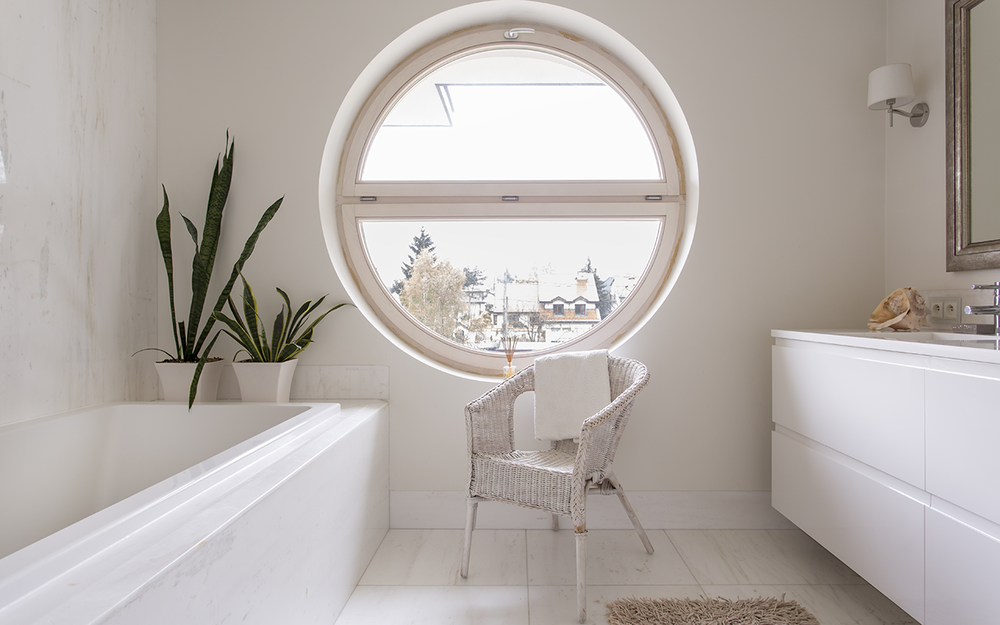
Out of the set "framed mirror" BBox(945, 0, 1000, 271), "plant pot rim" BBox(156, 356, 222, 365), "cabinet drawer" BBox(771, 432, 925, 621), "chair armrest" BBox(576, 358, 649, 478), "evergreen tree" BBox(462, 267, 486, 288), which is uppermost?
"framed mirror" BBox(945, 0, 1000, 271)

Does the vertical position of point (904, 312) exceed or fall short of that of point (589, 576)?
it exceeds it

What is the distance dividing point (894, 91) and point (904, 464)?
1.39 m

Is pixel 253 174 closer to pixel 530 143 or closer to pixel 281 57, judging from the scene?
pixel 281 57

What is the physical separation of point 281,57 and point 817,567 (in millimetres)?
2916

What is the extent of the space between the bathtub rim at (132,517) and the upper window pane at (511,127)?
1.41 m

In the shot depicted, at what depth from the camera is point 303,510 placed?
4.11ft

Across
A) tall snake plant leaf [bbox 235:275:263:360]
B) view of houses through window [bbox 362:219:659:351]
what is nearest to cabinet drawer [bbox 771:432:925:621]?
view of houses through window [bbox 362:219:659:351]

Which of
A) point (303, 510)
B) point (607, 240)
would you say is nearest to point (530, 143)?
point (607, 240)

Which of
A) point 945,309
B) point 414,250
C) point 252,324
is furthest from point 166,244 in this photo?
point 945,309

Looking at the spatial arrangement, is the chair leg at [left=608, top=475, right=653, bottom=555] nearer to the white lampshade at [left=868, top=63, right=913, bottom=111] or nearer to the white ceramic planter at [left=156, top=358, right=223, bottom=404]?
the white ceramic planter at [left=156, top=358, right=223, bottom=404]

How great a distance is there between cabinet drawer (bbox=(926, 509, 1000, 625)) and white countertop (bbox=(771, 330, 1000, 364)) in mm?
396

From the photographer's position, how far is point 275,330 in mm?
2107

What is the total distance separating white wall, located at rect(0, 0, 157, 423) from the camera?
157 cm

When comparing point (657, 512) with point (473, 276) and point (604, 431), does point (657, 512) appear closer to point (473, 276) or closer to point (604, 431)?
point (604, 431)
